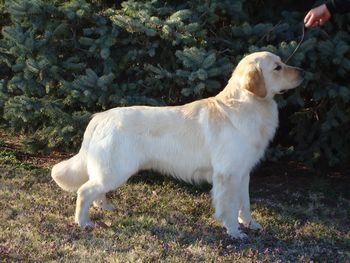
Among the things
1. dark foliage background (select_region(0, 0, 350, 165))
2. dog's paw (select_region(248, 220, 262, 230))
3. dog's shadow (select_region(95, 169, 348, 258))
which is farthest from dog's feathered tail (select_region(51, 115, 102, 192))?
dog's paw (select_region(248, 220, 262, 230))

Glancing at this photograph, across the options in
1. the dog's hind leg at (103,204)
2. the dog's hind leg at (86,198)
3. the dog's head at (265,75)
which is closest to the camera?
the dog's head at (265,75)

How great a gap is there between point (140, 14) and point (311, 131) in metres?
2.47

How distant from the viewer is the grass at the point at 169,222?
464cm

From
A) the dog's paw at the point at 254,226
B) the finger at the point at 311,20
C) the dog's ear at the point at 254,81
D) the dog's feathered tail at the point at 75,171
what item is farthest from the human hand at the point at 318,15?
the dog's feathered tail at the point at 75,171

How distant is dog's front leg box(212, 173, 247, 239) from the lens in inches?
200

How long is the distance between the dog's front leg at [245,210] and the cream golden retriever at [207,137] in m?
0.09

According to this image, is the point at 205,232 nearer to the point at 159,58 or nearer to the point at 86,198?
the point at 86,198

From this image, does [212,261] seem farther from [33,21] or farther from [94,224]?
[33,21]

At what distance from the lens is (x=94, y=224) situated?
5.27 metres

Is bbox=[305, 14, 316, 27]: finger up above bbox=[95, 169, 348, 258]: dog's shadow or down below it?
above

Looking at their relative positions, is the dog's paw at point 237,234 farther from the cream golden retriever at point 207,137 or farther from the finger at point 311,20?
the finger at point 311,20

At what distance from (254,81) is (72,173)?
200cm

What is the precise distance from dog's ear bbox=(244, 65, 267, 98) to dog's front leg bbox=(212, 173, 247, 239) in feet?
2.68

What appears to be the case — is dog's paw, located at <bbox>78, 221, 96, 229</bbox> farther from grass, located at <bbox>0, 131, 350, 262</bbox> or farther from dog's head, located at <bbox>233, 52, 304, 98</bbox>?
dog's head, located at <bbox>233, 52, 304, 98</bbox>
